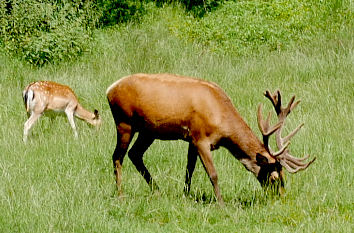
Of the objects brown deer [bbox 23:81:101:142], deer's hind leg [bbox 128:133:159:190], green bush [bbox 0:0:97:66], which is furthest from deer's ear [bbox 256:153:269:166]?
green bush [bbox 0:0:97:66]

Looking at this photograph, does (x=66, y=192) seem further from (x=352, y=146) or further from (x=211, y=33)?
(x=211, y=33)

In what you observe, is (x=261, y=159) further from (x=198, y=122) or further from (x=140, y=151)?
(x=140, y=151)

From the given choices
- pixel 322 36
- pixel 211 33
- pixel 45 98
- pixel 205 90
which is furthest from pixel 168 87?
pixel 211 33

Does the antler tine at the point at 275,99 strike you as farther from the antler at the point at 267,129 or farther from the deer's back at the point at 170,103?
the deer's back at the point at 170,103

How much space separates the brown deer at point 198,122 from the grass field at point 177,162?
374 mm

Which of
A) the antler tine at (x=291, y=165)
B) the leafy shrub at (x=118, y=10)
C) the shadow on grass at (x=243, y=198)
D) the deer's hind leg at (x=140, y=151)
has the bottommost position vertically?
the shadow on grass at (x=243, y=198)

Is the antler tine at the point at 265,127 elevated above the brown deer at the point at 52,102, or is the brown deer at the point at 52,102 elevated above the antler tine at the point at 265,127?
the antler tine at the point at 265,127

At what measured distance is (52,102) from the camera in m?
11.6

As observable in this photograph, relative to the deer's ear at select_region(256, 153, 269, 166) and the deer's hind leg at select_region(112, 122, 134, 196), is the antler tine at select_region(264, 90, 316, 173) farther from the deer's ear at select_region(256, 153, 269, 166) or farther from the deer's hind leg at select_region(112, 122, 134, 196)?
the deer's hind leg at select_region(112, 122, 134, 196)

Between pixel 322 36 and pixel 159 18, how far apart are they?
436cm

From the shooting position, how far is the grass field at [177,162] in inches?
263

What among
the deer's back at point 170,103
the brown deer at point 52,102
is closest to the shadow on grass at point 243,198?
the deer's back at point 170,103

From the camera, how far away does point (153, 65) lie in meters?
13.8

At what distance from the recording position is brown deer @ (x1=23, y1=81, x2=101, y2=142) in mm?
11289
